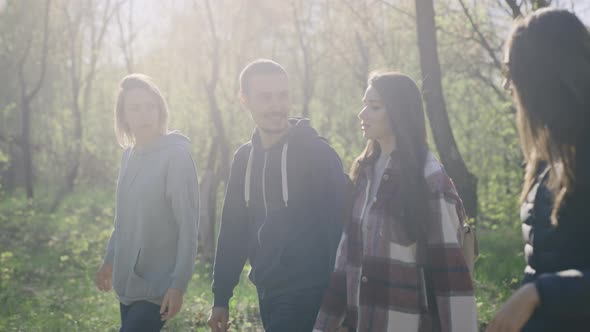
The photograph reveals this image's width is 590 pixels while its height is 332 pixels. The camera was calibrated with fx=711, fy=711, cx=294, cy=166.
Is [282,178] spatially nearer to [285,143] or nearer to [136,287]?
[285,143]

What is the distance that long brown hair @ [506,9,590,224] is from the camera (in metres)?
2.28

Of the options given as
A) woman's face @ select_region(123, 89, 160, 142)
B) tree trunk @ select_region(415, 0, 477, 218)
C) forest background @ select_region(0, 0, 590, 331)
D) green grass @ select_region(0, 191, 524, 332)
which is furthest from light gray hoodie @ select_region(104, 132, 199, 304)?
tree trunk @ select_region(415, 0, 477, 218)

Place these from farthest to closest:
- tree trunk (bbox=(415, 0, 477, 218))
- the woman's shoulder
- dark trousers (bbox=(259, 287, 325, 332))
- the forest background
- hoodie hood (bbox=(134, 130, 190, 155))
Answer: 1. the forest background
2. tree trunk (bbox=(415, 0, 477, 218))
3. hoodie hood (bbox=(134, 130, 190, 155))
4. dark trousers (bbox=(259, 287, 325, 332))
5. the woman's shoulder

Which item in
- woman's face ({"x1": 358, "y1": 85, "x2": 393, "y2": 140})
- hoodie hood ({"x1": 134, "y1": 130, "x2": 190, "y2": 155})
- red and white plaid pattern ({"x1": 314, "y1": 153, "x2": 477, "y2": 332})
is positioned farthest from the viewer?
hoodie hood ({"x1": 134, "y1": 130, "x2": 190, "y2": 155})

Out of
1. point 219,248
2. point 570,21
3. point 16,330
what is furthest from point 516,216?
point 570,21

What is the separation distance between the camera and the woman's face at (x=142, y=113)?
4.67 m

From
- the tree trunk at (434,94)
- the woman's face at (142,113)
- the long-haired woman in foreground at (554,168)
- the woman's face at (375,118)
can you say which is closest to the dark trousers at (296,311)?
the woman's face at (375,118)

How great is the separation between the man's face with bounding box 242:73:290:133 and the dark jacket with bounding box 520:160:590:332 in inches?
88.1

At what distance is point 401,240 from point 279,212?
1049mm

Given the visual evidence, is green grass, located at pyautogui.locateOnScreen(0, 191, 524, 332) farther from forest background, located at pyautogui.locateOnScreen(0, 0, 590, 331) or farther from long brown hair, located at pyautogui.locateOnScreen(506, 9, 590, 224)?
long brown hair, located at pyautogui.locateOnScreen(506, 9, 590, 224)

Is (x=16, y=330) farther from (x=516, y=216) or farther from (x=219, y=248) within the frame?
(x=516, y=216)

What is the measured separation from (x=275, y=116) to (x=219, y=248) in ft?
3.08

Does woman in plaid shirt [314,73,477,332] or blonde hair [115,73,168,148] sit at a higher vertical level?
blonde hair [115,73,168,148]

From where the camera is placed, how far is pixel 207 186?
49.1ft
